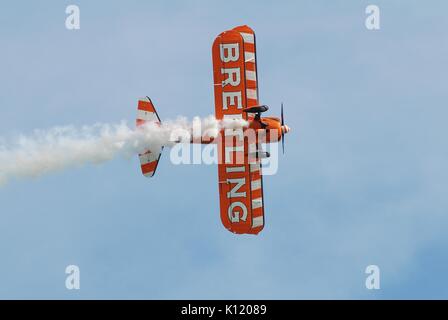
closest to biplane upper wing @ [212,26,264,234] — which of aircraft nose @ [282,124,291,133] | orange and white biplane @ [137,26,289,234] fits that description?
orange and white biplane @ [137,26,289,234]

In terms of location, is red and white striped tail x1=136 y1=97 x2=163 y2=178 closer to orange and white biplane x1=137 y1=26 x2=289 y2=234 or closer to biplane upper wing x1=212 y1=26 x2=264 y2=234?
orange and white biplane x1=137 y1=26 x2=289 y2=234

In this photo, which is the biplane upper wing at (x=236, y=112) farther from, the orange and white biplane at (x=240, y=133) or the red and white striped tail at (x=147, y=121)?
the red and white striped tail at (x=147, y=121)

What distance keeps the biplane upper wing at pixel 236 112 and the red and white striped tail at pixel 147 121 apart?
209 cm

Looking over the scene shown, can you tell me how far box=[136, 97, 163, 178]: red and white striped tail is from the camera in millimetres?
40375

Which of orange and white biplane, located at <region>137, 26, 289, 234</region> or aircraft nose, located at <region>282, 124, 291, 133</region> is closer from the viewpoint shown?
orange and white biplane, located at <region>137, 26, 289, 234</region>

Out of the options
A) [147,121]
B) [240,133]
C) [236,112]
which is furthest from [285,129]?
[147,121]

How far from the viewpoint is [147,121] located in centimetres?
4034

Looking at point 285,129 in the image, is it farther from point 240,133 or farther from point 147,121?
point 147,121

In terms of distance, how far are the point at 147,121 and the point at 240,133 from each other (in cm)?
307

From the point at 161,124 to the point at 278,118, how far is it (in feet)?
12.6

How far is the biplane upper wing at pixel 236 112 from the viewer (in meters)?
39.8

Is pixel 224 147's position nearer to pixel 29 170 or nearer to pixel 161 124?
pixel 161 124
